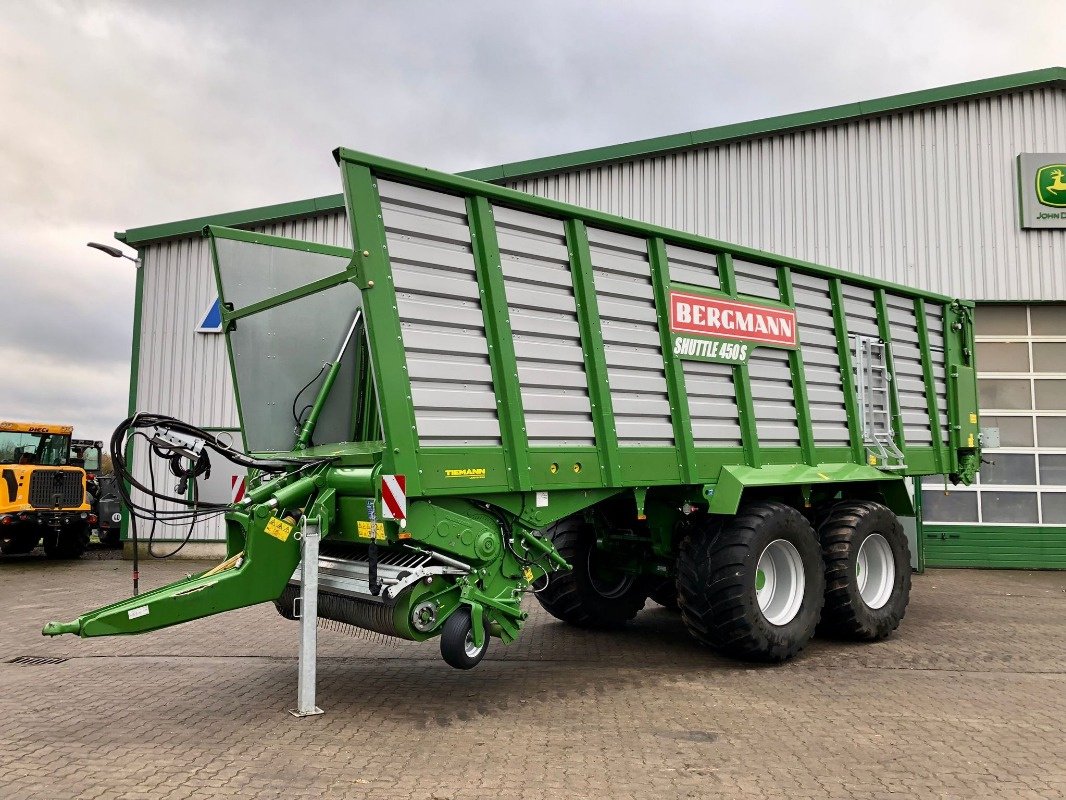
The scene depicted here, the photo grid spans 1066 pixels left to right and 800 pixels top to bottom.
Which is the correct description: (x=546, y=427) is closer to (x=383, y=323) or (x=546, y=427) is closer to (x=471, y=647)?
(x=383, y=323)

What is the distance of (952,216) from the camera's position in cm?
1298

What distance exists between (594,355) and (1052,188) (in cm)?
1048

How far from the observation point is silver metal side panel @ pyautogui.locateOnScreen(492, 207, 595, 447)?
18.1 ft

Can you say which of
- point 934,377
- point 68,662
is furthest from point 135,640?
point 934,377

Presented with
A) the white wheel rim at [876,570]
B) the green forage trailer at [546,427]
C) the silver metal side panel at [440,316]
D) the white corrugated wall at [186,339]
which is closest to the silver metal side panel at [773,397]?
the green forage trailer at [546,427]

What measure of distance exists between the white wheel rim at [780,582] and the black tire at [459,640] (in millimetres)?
2560

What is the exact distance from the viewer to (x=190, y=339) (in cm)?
1522

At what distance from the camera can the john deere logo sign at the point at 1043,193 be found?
1268cm

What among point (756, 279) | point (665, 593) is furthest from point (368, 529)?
point (665, 593)

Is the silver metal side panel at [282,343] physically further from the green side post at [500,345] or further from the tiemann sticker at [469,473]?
the tiemann sticker at [469,473]

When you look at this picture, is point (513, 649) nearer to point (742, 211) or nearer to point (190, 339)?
point (742, 211)

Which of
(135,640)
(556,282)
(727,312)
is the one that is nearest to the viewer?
(556,282)

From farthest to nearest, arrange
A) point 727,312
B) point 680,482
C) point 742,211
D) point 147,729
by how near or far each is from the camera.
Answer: point 742,211, point 727,312, point 680,482, point 147,729

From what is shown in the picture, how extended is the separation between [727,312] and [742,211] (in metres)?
7.32
